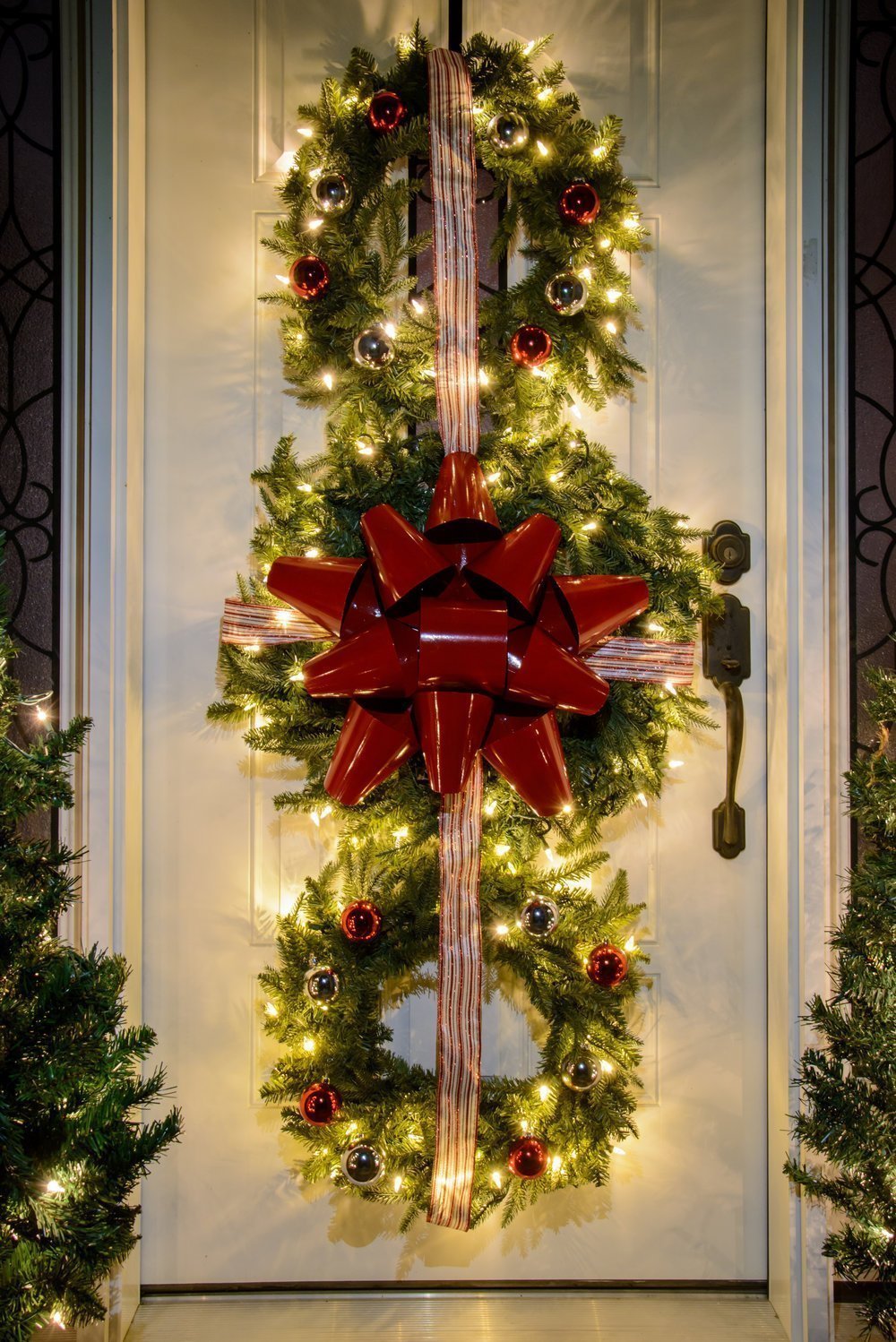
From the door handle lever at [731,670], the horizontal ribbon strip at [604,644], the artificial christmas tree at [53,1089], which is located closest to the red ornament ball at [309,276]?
the horizontal ribbon strip at [604,644]

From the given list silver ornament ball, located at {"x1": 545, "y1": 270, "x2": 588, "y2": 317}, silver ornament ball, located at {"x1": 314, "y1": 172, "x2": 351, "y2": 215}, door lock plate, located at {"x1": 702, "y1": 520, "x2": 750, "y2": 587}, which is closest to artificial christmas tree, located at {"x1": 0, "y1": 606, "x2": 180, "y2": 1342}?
silver ornament ball, located at {"x1": 314, "y1": 172, "x2": 351, "y2": 215}

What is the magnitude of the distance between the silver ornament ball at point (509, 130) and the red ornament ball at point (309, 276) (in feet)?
1.00

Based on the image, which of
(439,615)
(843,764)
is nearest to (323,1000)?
(439,615)

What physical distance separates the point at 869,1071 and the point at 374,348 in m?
1.10

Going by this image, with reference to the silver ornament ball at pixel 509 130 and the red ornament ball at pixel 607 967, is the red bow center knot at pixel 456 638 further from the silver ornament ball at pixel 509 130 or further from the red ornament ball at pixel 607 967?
the silver ornament ball at pixel 509 130

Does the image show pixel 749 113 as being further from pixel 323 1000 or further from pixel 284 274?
pixel 323 1000

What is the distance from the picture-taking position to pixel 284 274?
1.31 m

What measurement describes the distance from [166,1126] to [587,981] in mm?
587

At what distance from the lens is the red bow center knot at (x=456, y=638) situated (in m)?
1.00

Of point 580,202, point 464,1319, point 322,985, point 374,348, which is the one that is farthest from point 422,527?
point 464,1319

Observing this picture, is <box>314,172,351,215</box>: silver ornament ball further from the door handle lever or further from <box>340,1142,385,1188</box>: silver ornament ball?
<box>340,1142,385,1188</box>: silver ornament ball

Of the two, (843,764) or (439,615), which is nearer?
(439,615)

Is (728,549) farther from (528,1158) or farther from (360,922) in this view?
(528,1158)

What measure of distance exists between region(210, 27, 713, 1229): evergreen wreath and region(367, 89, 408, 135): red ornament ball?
0.04 ft
